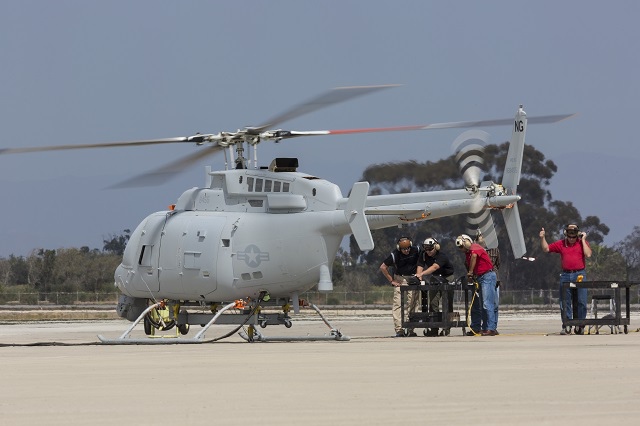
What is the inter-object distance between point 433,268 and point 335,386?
11.8 m

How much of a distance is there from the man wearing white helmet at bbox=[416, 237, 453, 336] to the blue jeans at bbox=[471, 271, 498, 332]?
0.53 m

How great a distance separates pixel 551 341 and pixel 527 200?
213ft

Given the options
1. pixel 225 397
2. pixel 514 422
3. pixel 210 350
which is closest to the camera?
pixel 514 422

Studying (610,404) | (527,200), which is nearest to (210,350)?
(610,404)

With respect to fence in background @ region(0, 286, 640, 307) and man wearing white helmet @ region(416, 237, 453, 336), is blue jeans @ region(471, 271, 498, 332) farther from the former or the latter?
fence in background @ region(0, 286, 640, 307)

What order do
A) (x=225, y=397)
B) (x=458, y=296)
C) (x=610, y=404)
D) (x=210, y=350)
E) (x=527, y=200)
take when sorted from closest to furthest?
1. (x=610, y=404)
2. (x=225, y=397)
3. (x=210, y=350)
4. (x=458, y=296)
5. (x=527, y=200)

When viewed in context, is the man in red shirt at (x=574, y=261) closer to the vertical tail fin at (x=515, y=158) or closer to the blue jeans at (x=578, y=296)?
the blue jeans at (x=578, y=296)

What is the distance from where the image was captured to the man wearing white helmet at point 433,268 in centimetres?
2302

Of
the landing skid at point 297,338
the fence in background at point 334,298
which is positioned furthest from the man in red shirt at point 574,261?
the fence in background at point 334,298

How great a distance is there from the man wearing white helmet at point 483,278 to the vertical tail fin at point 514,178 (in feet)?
2.03

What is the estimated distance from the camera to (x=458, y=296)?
180 feet

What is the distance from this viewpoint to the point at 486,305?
22.4 metres

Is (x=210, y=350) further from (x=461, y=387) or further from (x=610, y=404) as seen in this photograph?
(x=610, y=404)

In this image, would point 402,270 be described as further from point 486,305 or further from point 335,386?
point 335,386
